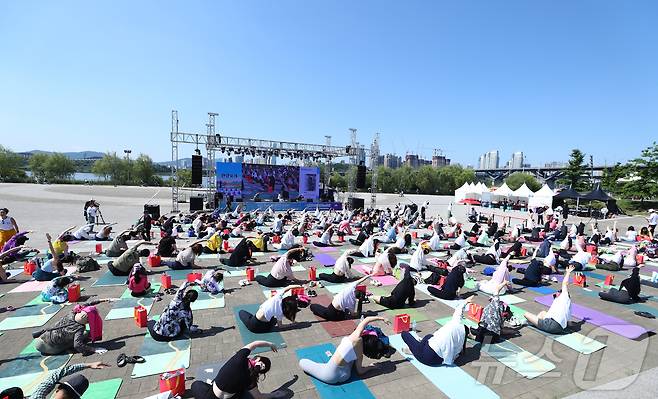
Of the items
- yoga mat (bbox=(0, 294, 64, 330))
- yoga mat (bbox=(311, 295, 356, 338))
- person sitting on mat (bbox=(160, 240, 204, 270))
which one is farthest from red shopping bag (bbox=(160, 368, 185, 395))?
person sitting on mat (bbox=(160, 240, 204, 270))

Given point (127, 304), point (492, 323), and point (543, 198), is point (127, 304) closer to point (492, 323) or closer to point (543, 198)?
point (492, 323)

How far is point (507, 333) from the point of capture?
6.01 m

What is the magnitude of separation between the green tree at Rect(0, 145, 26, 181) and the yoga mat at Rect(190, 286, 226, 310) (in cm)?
6677

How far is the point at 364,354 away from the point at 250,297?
356 centimetres

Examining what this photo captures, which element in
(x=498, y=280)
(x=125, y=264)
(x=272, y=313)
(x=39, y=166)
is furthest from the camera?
(x=39, y=166)

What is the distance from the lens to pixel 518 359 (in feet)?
17.2

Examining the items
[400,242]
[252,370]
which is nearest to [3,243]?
[252,370]

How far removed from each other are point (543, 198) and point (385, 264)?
88.6ft

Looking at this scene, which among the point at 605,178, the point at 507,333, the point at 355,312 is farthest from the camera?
the point at 605,178

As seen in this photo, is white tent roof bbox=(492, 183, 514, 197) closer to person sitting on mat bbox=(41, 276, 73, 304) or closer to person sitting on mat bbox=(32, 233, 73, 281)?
person sitting on mat bbox=(32, 233, 73, 281)

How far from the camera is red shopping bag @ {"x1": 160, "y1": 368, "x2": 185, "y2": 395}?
3.92 meters

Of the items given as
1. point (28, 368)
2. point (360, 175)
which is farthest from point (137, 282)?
point (360, 175)

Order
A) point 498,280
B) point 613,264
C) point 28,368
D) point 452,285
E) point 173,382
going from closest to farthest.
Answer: point 173,382 < point 28,368 < point 452,285 < point 498,280 < point 613,264

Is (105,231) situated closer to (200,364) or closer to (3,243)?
(3,243)
